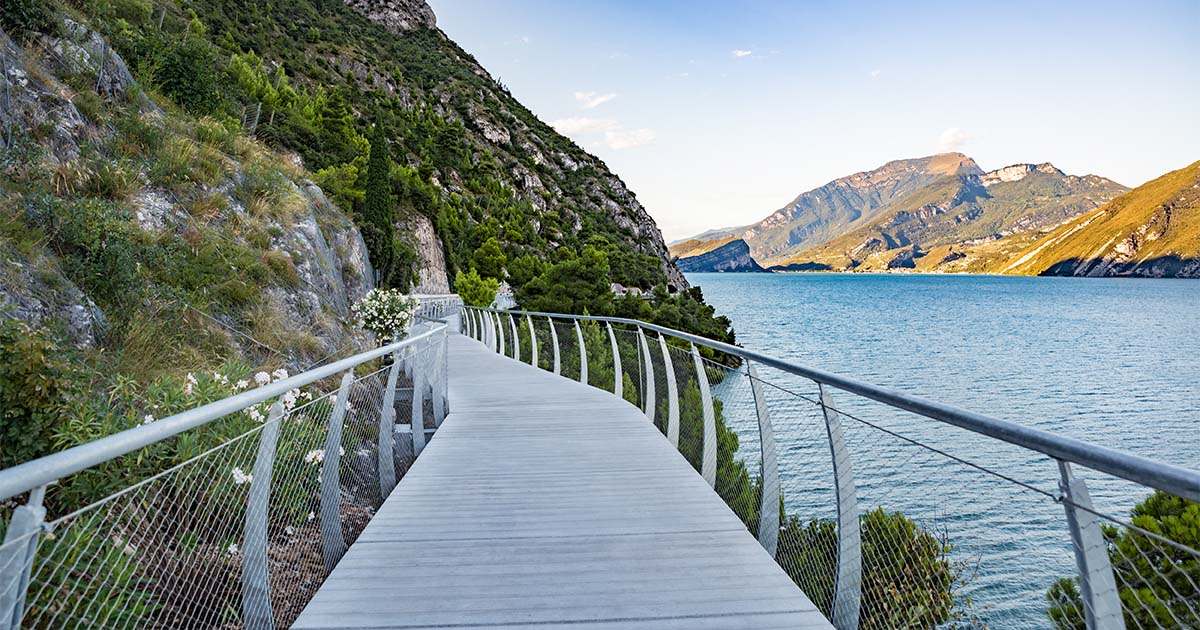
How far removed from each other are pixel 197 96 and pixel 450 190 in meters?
43.0

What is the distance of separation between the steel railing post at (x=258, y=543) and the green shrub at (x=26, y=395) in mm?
1925

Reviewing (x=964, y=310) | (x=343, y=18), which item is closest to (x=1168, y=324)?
(x=964, y=310)

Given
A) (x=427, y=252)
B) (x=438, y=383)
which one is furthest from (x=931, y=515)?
(x=427, y=252)

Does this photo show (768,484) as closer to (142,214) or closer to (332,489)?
(332,489)

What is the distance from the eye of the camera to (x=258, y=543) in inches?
99.0


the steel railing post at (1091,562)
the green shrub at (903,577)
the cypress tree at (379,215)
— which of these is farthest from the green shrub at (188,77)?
the steel railing post at (1091,562)

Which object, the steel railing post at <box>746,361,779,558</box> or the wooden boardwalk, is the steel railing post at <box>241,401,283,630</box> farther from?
the steel railing post at <box>746,361,779,558</box>

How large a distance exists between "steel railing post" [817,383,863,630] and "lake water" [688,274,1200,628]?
0.48 ft

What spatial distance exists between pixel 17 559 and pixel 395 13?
10079 cm

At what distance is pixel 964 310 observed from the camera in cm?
7731

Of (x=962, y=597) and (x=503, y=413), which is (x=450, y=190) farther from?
(x=962, y=597)

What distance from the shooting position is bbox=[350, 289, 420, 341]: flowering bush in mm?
12656

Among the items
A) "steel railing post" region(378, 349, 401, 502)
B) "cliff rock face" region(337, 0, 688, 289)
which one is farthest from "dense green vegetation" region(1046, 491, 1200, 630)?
"cliff rock face" region(337, 0, 688, 289)

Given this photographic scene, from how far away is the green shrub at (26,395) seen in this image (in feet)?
11.2
